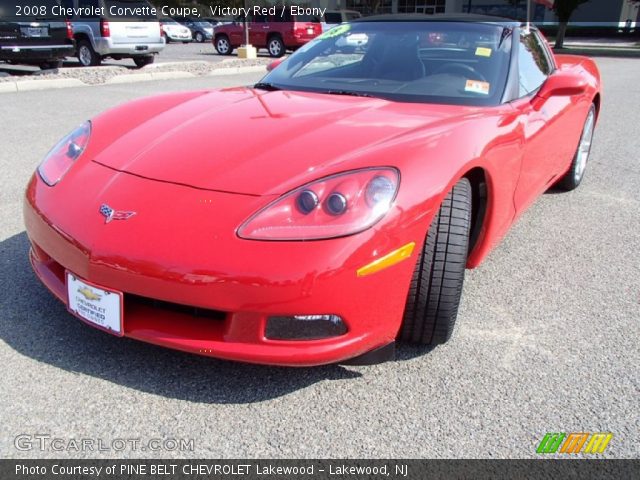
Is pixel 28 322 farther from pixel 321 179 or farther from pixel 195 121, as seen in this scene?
pixel 321 179

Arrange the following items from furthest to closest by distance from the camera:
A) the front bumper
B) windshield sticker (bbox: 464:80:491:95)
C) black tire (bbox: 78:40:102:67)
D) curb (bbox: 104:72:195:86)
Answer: black tire (bbox: 78:40:102:67)
curb (bbox: 104:72:195:86)
windshield sticker (bbox: 464:80:491:95)
the front bumper

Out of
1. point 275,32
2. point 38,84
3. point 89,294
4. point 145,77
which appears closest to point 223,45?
point 275,32

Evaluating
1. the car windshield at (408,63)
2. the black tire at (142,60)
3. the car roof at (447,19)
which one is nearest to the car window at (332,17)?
the black tire at (142,60)

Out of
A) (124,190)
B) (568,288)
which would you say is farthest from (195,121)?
(568,288)

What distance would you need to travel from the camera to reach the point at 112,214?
6.10ft

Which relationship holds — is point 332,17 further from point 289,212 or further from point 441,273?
point 289,212

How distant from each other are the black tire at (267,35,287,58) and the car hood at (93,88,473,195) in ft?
51.6

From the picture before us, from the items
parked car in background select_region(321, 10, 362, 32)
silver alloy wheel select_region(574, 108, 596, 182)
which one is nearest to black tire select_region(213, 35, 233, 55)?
parked car in background select_region(321, 10, 362, 32)

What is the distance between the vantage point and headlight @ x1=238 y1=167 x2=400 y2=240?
1.71m

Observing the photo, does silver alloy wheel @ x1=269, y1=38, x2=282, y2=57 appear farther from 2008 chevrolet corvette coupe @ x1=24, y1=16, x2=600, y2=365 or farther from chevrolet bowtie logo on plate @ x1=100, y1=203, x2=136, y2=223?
chevrolet bowtie logo on plate @ x1=100, y1=203, x2=136, y2=223

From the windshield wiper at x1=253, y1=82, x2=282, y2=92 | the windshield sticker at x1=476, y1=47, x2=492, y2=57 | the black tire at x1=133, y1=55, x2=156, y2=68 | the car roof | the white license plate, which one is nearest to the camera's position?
the white license plate

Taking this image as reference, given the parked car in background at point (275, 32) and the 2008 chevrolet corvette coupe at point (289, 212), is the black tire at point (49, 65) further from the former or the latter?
the 2008 chevrolet corvette coupe at point (289, 212)

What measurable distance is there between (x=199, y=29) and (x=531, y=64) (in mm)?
25594

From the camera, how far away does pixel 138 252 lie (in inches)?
67.9
